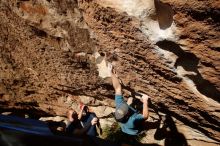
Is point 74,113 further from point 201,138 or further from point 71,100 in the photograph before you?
point 201,138

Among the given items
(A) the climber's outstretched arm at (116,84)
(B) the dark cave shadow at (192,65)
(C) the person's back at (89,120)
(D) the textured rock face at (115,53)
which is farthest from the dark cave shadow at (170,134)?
(B) the dark cave shadow at (192,65)

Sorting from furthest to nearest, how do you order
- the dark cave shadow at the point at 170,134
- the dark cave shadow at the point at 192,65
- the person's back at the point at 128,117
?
the dark cave shadow at the point at 170,134 < the person's back at the point at 128,117 < the dark cave shadow at the point at 192,65

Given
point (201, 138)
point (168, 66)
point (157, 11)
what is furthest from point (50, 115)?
point (157, 11)

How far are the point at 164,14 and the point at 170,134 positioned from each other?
235cm

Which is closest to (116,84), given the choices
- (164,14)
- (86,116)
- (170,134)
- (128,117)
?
(128,117)

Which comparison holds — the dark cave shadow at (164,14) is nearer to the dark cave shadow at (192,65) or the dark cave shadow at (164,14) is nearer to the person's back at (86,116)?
the dark cave shadow at (192,65)

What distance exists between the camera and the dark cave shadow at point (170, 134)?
4.56 meters

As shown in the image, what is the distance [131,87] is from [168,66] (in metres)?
0.96

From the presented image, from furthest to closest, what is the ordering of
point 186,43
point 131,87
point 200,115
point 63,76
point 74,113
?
point 74,113 < point 63,76 < point 131,87 < point 200,115 < point 186,43

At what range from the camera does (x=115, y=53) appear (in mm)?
3857

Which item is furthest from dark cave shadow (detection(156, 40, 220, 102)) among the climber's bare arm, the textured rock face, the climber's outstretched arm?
the climber's outstretched arm

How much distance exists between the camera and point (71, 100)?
5465 millimetres

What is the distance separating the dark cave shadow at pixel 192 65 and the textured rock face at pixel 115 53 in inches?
0.4

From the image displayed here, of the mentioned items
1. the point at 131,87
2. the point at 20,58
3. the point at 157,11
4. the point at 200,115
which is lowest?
the point at 200,115
